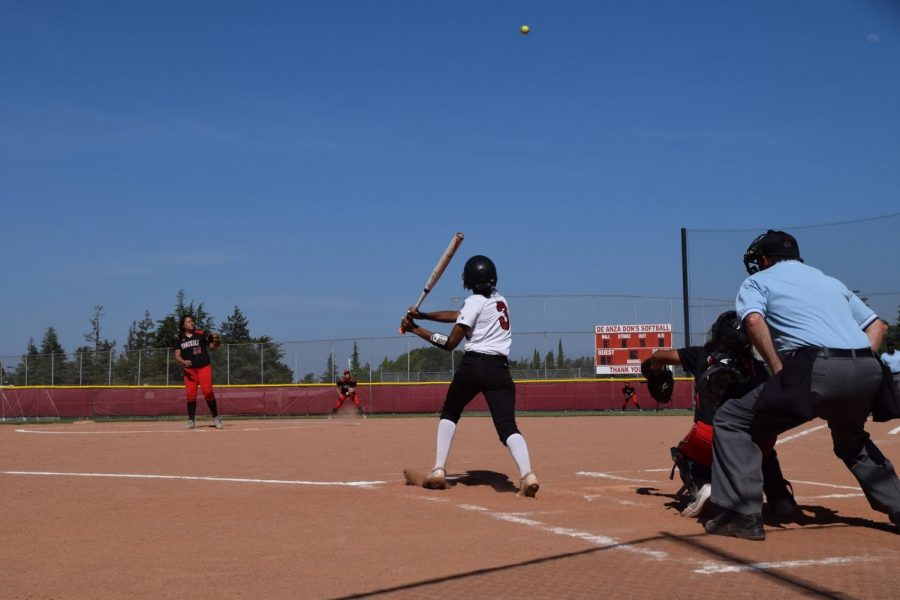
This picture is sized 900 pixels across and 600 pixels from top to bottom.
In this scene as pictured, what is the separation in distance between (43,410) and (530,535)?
27161 mm

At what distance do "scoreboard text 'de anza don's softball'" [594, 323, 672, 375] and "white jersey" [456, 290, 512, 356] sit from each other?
94.8 ft

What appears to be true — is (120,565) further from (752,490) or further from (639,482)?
(639,482)

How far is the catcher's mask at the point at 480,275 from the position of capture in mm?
7039

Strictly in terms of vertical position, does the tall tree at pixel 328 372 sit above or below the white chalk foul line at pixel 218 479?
above

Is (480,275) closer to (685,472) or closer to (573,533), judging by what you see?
(685,472)

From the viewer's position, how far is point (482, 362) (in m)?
6.85

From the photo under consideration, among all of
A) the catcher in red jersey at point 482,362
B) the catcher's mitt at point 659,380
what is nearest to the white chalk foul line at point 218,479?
the catcher in red jersey at point 482,362

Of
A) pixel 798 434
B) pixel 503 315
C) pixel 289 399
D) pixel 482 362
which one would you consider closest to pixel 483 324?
pixel 503 315

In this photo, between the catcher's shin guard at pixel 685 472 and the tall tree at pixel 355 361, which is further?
the tall tree at pixel 355 361

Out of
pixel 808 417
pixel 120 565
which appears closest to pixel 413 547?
pixel 120 565

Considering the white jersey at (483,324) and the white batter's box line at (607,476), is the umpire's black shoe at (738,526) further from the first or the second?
the white batter's box line at (607,476)

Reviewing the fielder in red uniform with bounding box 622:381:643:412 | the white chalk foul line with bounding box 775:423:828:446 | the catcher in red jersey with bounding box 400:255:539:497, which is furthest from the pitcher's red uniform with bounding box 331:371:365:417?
the catcher in red jersey with bounding box 400:255:539:497

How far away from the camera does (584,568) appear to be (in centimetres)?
401

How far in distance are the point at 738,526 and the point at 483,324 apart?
2704 millimetres
